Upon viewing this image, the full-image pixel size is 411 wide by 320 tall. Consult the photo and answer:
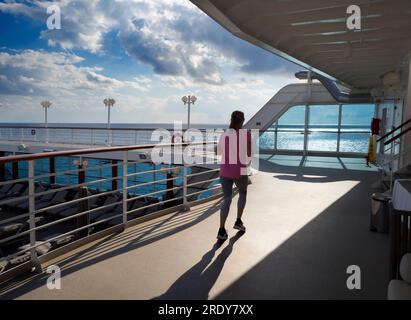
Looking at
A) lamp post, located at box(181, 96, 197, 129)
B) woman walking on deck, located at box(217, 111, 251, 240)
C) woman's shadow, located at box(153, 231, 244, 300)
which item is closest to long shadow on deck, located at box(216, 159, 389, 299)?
woman's shadow, located at box(153, 231, 244, 300)

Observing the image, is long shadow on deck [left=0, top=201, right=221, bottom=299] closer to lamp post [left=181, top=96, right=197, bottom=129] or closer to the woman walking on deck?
the woman walking on deck

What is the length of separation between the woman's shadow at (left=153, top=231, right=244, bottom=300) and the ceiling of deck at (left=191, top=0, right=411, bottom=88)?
211 cm

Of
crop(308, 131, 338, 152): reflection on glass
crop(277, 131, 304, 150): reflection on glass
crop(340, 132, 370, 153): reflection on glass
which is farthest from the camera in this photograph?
crop(277, 131, 304, 150): reflection on glass

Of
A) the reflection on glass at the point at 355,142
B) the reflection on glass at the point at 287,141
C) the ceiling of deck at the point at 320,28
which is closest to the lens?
the ceiling of deck at the point at 320,28

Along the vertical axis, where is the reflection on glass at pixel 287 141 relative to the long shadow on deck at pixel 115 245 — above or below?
above

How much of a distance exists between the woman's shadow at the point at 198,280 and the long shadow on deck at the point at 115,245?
Result: 0.65 metres

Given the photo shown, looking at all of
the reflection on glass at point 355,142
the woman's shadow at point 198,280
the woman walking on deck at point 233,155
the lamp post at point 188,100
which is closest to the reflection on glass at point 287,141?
the reflection on glass at point 355,142

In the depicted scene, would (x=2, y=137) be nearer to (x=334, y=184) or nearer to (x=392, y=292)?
(x=334, y=184)

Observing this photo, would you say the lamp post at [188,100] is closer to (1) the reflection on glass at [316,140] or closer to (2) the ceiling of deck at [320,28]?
(1) the reflection on glass at [316,140]

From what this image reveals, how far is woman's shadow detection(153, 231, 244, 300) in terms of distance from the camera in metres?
A: 2.06

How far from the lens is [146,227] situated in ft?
11.1

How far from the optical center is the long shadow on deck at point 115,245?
2.13 meters
